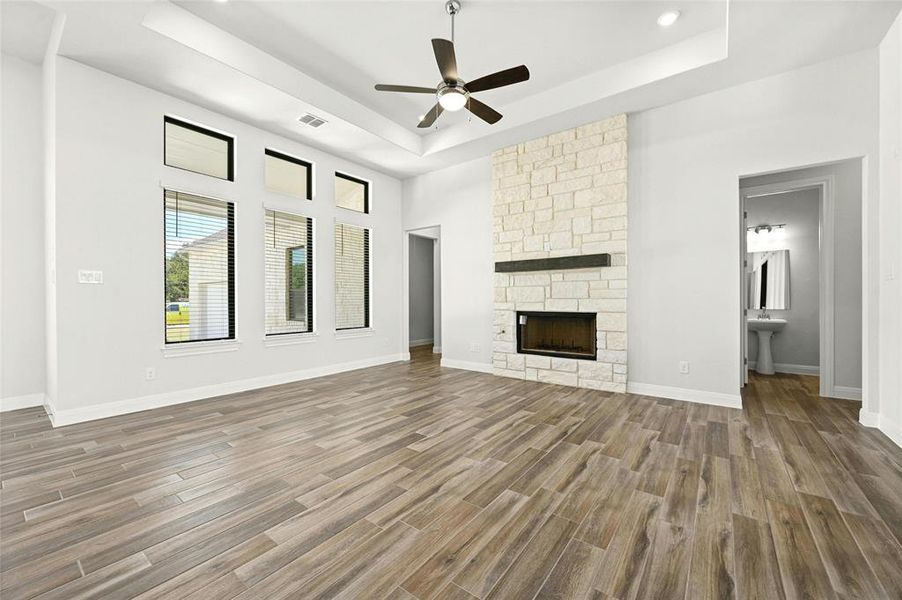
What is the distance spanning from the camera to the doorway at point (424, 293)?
28.9 feet

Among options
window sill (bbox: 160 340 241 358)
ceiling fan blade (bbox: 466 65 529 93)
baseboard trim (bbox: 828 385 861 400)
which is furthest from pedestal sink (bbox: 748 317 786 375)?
window sill (bbox: 160 340 241 358)

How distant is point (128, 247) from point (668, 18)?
559 centimetres

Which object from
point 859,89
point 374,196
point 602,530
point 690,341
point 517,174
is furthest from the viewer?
point 374,196

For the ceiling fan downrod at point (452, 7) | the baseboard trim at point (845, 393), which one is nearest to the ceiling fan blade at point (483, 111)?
the ceiling fan downrod at point (452, 7)

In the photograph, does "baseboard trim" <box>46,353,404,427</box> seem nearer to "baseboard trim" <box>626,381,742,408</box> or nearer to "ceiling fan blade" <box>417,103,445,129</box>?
"ceiling fan blade" <box>417,103,445,129</box>

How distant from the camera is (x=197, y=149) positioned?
4.41m

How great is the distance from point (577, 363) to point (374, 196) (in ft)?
14.1

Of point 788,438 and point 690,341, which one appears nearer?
point 788,438

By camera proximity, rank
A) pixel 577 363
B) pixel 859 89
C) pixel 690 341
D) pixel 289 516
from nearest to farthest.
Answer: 1. pixel 289 516
2. pixel 859 89
3. pixel 690 341
4. pixel 577 363

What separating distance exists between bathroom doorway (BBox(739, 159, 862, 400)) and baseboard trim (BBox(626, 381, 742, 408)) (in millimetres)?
1019

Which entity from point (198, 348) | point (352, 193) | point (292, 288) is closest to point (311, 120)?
point (352, 193)

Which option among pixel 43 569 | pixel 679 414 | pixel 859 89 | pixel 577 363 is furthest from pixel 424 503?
pixel 859 89

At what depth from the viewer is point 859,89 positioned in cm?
337

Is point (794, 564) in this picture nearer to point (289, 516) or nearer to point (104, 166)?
point (289, 516)
